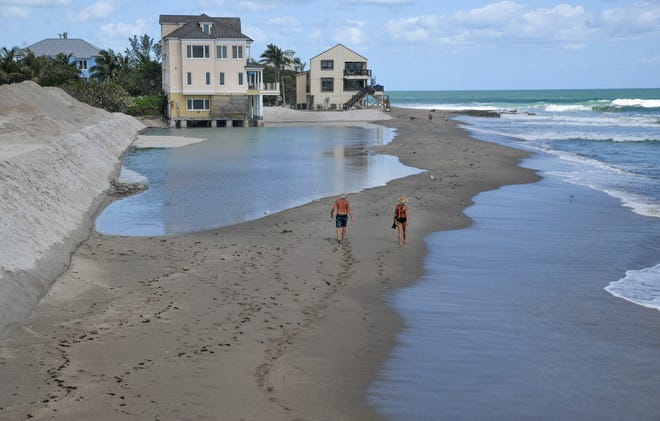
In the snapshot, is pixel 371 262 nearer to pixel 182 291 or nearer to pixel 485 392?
pixel 182 291

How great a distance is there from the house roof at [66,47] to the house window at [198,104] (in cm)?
3938

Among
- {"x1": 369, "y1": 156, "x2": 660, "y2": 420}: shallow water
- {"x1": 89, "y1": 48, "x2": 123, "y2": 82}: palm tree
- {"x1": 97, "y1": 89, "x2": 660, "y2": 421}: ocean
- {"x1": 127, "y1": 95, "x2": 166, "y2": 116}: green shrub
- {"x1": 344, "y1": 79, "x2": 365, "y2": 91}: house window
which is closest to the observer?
{"x1": 369, "y1": 156, "x2": 660, "y2": 420}: shallow water

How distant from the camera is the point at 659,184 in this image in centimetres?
3441

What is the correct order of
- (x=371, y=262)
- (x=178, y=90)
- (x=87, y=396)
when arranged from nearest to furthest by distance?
(x=87, y=396) < (x=371, y=262) < (x=178, y=90)

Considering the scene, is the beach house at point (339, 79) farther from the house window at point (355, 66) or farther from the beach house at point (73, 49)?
the beach house at point (73, 49)

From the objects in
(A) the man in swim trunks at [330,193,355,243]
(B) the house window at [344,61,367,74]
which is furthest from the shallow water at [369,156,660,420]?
(B) the house window at [344,61,367,74]

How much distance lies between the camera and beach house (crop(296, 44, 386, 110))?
101 metres

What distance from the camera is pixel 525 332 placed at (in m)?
13.3

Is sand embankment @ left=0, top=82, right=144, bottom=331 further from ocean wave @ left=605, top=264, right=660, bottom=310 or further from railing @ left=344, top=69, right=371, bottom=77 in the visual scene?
railing @ left=344, top=69, right=371, bottom=77

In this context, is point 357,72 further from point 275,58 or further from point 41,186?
point 41,186

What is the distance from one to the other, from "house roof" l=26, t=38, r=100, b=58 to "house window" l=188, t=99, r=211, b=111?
39.4 m

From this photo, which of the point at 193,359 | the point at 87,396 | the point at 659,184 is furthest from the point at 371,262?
the point at 659,184

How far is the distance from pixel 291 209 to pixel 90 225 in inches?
270

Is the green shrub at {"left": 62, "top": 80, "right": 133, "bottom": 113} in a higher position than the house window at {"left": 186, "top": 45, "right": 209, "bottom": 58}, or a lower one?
lower
